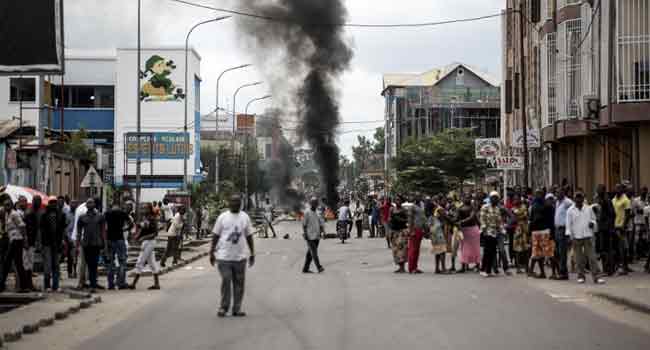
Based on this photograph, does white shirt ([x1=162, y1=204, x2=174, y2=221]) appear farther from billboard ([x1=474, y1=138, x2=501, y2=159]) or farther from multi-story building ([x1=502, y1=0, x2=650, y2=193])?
multi-story building ([x1=502, y1=0, x2=650, y2=193])

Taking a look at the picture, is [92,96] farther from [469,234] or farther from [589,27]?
[469,234]

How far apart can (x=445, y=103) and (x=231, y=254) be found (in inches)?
3320

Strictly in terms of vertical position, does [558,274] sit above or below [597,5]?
below

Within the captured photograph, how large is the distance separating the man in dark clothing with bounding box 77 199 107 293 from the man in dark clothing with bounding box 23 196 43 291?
0.77 metres

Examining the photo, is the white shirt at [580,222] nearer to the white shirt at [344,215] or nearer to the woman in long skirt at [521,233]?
the woman in long skirt at [521,233]

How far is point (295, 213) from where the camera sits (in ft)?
262

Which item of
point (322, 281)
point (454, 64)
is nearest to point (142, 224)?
point (322, 281)

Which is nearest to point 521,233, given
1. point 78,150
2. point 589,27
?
point 589,27

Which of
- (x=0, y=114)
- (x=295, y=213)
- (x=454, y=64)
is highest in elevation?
(x=454, y=64)

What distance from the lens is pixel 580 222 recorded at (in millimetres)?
18750

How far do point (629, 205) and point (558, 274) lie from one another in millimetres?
Answer: 2258

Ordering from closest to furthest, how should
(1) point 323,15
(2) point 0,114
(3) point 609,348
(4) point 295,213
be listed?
1. (3) point 609,348
2. (1) point 323,15
3. (2) point 0,114
4. (4) point 295,213

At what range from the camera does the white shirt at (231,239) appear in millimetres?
14219

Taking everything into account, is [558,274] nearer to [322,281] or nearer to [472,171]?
[322,281]
